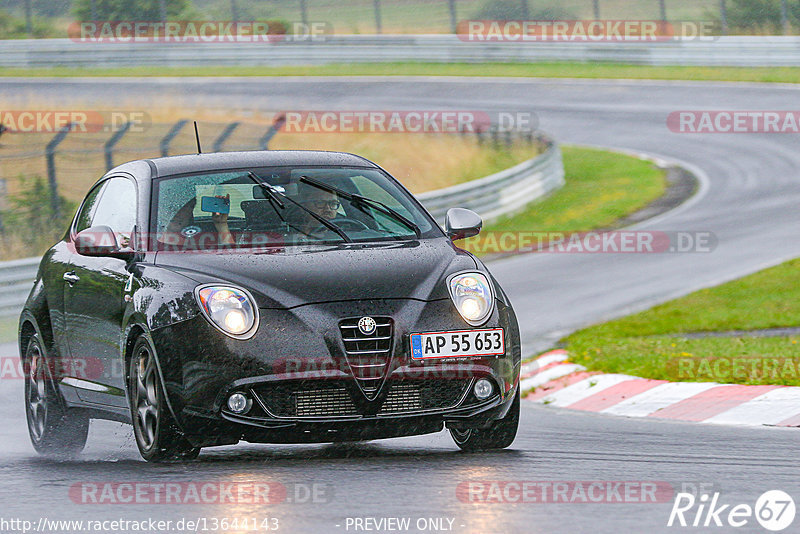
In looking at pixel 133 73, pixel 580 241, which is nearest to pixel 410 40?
pixel 133 73

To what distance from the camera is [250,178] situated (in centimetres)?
729

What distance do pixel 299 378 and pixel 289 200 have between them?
132 centimetres

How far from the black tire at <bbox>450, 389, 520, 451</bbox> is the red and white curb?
2.00 m

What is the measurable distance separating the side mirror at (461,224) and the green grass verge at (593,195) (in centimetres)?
1311

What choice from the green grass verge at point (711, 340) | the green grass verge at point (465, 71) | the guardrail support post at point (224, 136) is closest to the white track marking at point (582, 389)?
the green grass verge at point (711, 340)

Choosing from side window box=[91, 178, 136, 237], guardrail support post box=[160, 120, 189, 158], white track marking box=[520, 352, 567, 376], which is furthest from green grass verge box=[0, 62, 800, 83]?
side window box=[91, 178, 136, 237]

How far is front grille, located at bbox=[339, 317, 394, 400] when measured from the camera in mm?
6168

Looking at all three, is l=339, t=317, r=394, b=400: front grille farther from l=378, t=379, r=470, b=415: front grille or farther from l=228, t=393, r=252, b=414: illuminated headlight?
l=228, t=393, r=252, b=414: illuminated headlight

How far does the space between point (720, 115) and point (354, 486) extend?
2656 centimetres

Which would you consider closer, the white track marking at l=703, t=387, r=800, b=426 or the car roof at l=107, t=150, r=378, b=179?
the car roof at l=107, t=150, r=378, b=179

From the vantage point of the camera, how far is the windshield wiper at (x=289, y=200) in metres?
7.04

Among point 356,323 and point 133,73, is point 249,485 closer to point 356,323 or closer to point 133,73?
point 356,323

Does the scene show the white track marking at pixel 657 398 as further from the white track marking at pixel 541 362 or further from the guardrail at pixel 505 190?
the guardrail at pixel 505 190

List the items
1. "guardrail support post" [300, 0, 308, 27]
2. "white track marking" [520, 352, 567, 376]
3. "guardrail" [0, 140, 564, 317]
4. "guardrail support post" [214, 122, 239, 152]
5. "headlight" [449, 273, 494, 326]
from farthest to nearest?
"guardrail support post" [300, 0, 308, 27] → "guardrail" [0, 140, 564, 317] → "guardrail support post" [214, 122, 239, 152] → "white track marking" [520, 352, 567, 376] → "headlight" [449, 273, 494, 326]
